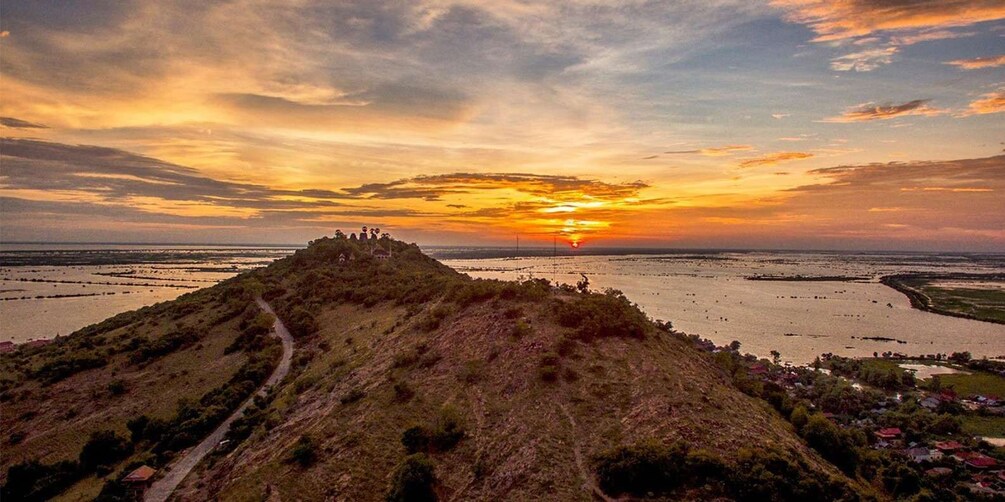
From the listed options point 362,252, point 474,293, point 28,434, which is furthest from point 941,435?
point 362,252

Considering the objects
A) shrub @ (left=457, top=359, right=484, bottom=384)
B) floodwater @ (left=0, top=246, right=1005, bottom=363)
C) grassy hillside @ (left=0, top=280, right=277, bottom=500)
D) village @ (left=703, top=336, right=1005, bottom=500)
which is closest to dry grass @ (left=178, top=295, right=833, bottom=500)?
shrub @ (left=457, top=359, right=484, bottom=384)

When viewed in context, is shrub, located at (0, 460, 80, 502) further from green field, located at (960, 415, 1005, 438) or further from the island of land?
green field, located at (960, 415, 1005, 438)

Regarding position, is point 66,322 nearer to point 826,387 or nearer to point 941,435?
point 826,387

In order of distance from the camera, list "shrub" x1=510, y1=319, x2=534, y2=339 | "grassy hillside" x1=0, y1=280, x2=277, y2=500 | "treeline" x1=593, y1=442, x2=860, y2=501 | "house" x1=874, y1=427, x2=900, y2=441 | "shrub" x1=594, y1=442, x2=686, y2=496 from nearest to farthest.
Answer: "treeline" x1=593, y1=442, x2=860, y2=501, "shrub" x1=594, y1=442, x2=686, y2=496, "grassy hillside" x1=0, y1=280, x2=277, y2=500, "shrub" x1=510, y1=319, x2=534, y2=339, "house" x1=874, y1=427, x2=900, y2=441

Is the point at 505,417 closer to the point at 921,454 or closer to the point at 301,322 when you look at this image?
the point at 921,454

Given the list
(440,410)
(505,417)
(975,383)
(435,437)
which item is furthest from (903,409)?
(435,437)
